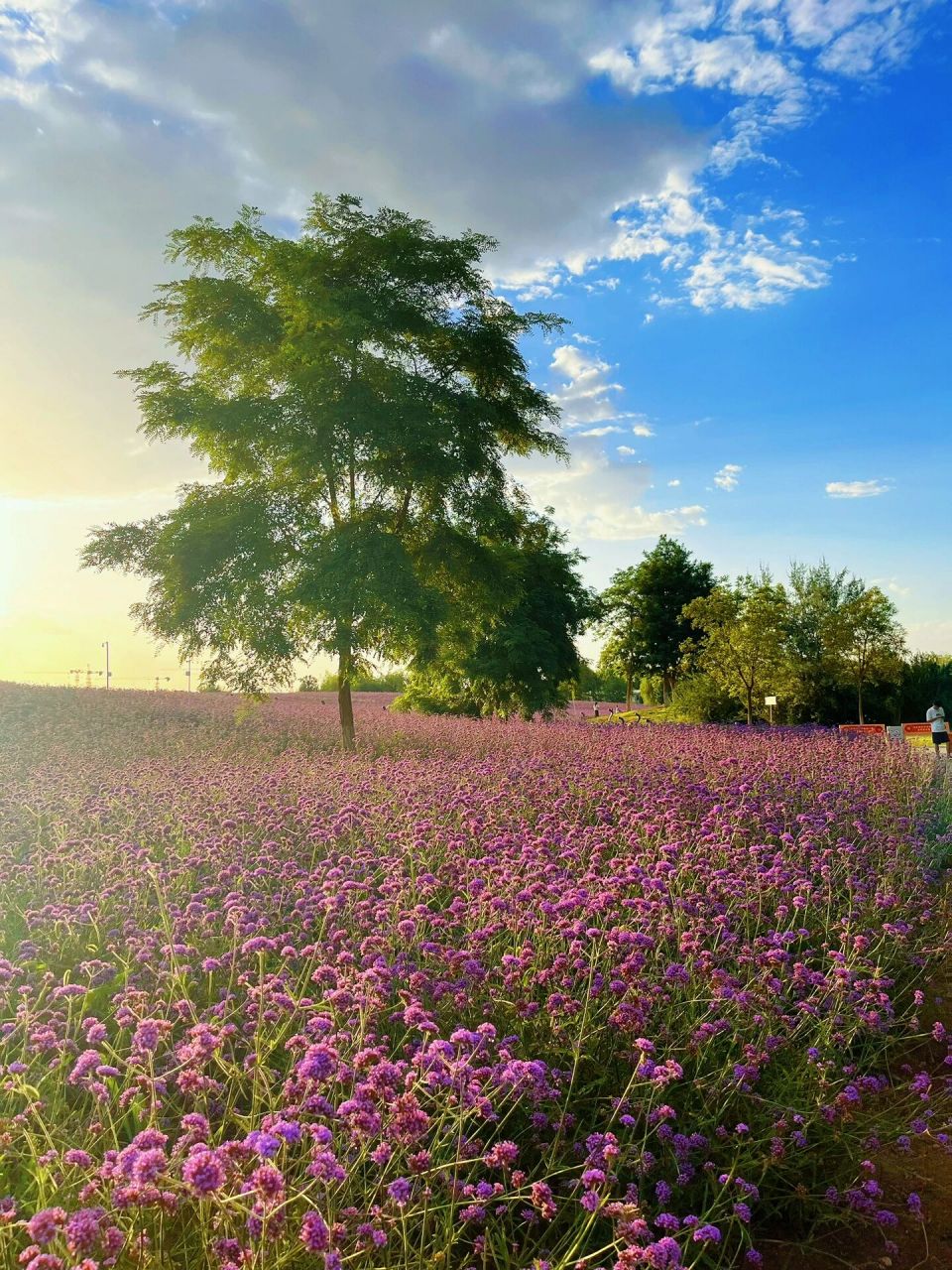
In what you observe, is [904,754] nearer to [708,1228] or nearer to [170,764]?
[170,764]

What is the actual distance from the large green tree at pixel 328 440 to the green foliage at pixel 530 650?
234 inches

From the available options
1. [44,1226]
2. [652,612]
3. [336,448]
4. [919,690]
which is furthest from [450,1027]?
[652,612]

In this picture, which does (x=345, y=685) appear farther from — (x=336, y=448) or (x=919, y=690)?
(x=919, y=690)

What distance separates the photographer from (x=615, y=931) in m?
3.90

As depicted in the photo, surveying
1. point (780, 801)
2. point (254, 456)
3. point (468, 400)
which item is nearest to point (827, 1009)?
point (780, 801)

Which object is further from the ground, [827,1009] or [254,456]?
[254,456]

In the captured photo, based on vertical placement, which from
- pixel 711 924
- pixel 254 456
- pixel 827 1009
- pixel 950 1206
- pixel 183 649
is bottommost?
pixel 950 1206

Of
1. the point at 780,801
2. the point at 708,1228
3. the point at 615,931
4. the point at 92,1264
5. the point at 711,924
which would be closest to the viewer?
the point at 92,1264

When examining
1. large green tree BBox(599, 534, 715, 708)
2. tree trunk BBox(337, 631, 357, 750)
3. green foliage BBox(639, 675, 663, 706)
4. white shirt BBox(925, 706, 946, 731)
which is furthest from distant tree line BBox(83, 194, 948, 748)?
green foliage BBox(639, 675, 663, 706)

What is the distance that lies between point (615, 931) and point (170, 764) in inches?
343

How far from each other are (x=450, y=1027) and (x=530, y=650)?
70.7 feet

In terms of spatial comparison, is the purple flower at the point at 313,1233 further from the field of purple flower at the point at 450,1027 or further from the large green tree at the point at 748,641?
the large green tree at the point at 748,641

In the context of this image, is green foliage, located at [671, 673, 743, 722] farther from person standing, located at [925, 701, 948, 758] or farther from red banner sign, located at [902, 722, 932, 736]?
person standing, located at [925, 701, 948, 758]

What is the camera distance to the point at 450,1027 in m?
3.79
